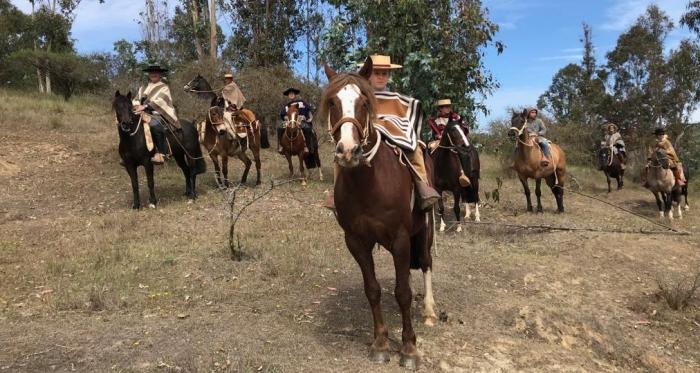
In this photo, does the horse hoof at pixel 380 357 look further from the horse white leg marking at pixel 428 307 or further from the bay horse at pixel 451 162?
the bay horse at pixel 451 162

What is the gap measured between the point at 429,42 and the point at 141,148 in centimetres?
638

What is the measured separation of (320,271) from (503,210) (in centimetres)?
718

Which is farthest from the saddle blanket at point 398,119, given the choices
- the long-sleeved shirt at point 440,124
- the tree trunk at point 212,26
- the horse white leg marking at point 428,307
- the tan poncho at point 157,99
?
the tree trunk at point 212,26

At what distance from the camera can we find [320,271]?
673 centimetres

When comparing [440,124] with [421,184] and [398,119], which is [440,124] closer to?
[398,119]

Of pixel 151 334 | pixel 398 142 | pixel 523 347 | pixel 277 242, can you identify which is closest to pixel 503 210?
pixel 277 242

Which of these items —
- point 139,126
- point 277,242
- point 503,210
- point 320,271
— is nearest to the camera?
point 320,271

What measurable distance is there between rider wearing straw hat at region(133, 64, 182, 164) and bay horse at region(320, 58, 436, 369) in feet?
23.6

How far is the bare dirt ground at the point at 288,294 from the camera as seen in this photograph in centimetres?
446

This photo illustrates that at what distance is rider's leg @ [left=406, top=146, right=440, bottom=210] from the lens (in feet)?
15.0

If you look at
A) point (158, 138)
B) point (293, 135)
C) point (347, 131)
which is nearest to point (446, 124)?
point (293, 135)

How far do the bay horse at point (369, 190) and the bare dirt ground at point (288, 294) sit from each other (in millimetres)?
565

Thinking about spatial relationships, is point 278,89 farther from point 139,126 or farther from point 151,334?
point 151,334

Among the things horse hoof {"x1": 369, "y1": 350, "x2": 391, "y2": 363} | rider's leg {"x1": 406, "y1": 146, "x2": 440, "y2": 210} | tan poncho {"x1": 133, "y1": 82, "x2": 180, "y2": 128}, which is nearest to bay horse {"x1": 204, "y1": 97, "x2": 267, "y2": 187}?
tan poncho {"x1": 133, "y1": 82, "x2": 180, "y2": 128}
